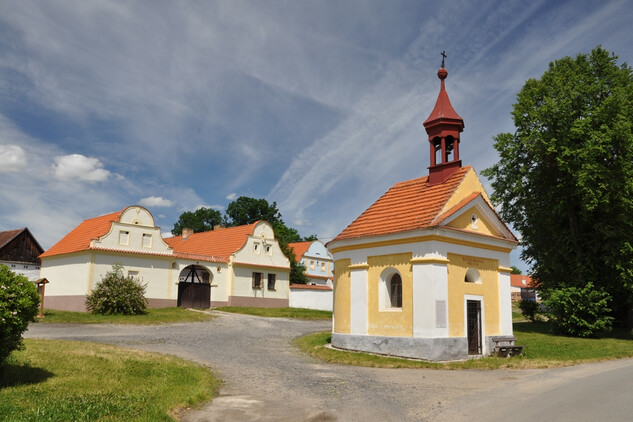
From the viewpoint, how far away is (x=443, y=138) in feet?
58.2

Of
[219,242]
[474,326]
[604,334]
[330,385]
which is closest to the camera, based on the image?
[330,385]

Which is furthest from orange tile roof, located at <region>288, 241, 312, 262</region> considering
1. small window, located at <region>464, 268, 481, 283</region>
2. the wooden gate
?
small window, located at <region>464, 268, 481, 283</region>

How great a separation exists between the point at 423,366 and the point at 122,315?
60.0ft

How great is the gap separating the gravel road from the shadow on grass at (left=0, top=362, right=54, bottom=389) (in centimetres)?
331

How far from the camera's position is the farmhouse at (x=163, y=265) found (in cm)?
2988

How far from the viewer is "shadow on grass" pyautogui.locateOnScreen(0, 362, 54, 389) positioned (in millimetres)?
8641

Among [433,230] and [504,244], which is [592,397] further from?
[504,244]

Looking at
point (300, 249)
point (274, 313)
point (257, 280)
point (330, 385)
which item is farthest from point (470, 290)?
point (300, 249)

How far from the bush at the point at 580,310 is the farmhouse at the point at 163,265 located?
69.7ft

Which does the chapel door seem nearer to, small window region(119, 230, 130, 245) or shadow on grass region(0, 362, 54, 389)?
shadow on grass region(0, 362, 54, 389)

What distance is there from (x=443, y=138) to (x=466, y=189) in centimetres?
219

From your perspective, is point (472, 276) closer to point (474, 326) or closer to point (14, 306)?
point (474, 326)

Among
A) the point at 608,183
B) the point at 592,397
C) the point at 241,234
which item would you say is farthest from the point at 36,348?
the point at 241,234

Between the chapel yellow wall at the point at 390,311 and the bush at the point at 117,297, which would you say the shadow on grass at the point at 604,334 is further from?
the bush at the point at 117,297
